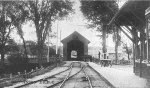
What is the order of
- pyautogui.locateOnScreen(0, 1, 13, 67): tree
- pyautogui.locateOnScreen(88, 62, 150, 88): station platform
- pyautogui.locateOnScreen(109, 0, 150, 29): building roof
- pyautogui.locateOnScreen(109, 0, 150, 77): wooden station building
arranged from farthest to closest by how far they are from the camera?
pyautogui.locateOnScreen(0, 1, 13, 67): tree < pyautogui.locateOnScreen(88, 62, 150, 88): station platform < pyautogui.locateOnScreen(109, 0, 150, 29): building roof < pyautogui.locateOnScreen(109, 0, 150, 77): wooden station building

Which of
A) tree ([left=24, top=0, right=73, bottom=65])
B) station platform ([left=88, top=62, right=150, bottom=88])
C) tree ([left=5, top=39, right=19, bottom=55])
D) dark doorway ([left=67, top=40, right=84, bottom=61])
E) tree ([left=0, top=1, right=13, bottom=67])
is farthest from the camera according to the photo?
dark doorway ([left=67, top=40, right=84, bottom=61])

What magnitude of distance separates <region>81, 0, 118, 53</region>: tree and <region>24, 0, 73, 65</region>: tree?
407 cm

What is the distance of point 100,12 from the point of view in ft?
144

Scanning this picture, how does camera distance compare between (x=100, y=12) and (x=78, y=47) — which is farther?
(x=78, y=47)

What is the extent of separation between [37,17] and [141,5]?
29.3m

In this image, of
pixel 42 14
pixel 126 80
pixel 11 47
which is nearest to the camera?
pixel 126 80

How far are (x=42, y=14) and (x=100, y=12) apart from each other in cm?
794

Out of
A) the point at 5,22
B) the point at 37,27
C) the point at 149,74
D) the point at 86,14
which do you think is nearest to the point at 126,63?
the point at 86,14

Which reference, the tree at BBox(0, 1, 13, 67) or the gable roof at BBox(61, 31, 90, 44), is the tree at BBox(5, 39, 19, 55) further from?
the gable roof at BBox(61, 31, 90, 44)

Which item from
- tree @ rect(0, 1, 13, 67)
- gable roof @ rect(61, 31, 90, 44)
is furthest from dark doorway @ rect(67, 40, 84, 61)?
tree @ rect(0, 1, 13, 67)

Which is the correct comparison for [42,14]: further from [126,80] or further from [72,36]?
[72,36]

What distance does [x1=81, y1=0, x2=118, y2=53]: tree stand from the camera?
42625mm

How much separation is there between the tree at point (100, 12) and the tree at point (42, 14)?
13.4 feet

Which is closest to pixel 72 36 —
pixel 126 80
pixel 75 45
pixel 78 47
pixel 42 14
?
pixel 75 45
